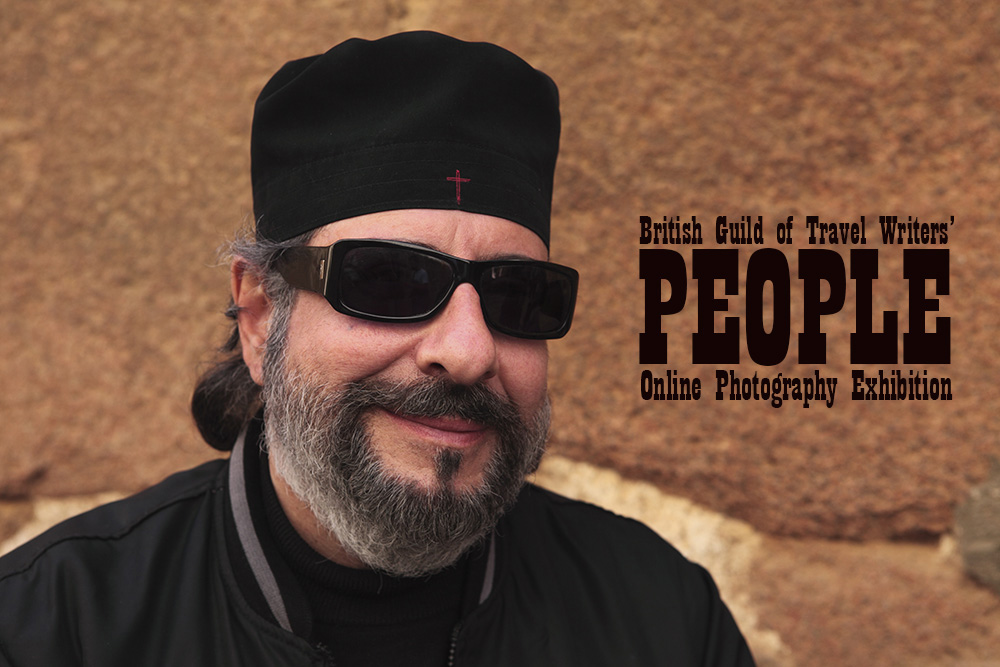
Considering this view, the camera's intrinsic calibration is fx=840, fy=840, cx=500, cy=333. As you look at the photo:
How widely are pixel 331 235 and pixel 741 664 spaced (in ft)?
4.03

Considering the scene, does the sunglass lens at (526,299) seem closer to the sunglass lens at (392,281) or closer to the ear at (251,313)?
the sunglass lens at (392,281)

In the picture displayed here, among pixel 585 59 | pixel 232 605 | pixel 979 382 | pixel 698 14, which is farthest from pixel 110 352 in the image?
pixel 979 382

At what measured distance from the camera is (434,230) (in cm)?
150

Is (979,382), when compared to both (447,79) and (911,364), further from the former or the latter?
(447,79)

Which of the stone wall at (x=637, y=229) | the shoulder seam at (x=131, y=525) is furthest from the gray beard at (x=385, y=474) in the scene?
the stone wall at (x=637, y=229)

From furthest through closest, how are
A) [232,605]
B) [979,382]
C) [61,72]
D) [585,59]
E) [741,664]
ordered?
[61,72], [585,59], [979,382], [741,664], [232,605]

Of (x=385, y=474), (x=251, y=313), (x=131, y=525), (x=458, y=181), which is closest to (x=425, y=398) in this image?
(x=385, y=474)

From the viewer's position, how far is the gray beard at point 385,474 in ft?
4.87

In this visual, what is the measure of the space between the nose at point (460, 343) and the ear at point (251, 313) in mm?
453

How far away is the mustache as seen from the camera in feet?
4.78

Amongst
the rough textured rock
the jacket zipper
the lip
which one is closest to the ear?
the lip

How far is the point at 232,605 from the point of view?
1.50 m

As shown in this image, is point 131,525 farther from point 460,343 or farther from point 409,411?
point 460,343

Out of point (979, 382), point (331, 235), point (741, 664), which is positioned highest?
point (331, 235)
